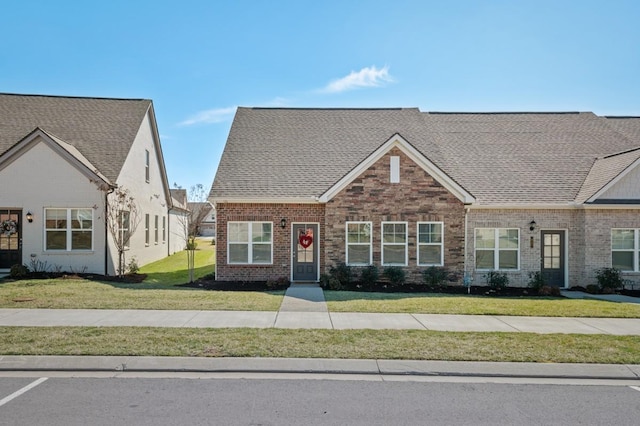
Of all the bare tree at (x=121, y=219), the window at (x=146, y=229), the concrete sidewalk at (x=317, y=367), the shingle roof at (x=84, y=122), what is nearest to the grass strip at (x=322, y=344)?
the concrete sidewalk at (x=317, y=367)

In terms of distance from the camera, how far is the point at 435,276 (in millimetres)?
16641

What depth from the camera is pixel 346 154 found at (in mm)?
20438

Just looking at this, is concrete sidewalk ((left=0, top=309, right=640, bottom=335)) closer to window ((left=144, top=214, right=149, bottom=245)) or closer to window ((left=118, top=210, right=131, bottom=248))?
window ((left=118, top=210, right=131, bottom=248))

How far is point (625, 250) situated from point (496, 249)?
4734 mm

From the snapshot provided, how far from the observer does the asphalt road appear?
17.4 ft

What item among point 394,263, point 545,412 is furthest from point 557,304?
point 545,412

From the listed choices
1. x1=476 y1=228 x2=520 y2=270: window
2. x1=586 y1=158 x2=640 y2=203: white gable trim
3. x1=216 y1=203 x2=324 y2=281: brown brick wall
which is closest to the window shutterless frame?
x1=216 y1=203 x2=324 y2=281: brown brick wall

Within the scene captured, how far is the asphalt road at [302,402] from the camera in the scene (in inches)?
209

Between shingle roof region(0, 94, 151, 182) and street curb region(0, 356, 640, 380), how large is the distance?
13.2 m

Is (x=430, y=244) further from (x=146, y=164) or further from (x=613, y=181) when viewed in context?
(x=146, y=164)

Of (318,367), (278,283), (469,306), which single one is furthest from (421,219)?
(318,367)

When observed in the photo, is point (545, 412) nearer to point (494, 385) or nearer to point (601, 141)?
point (494, 385)

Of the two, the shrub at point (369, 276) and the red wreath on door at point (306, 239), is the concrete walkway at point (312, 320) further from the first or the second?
the red wreath on door at point (306, 239)

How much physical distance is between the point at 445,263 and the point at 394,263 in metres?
1.87
